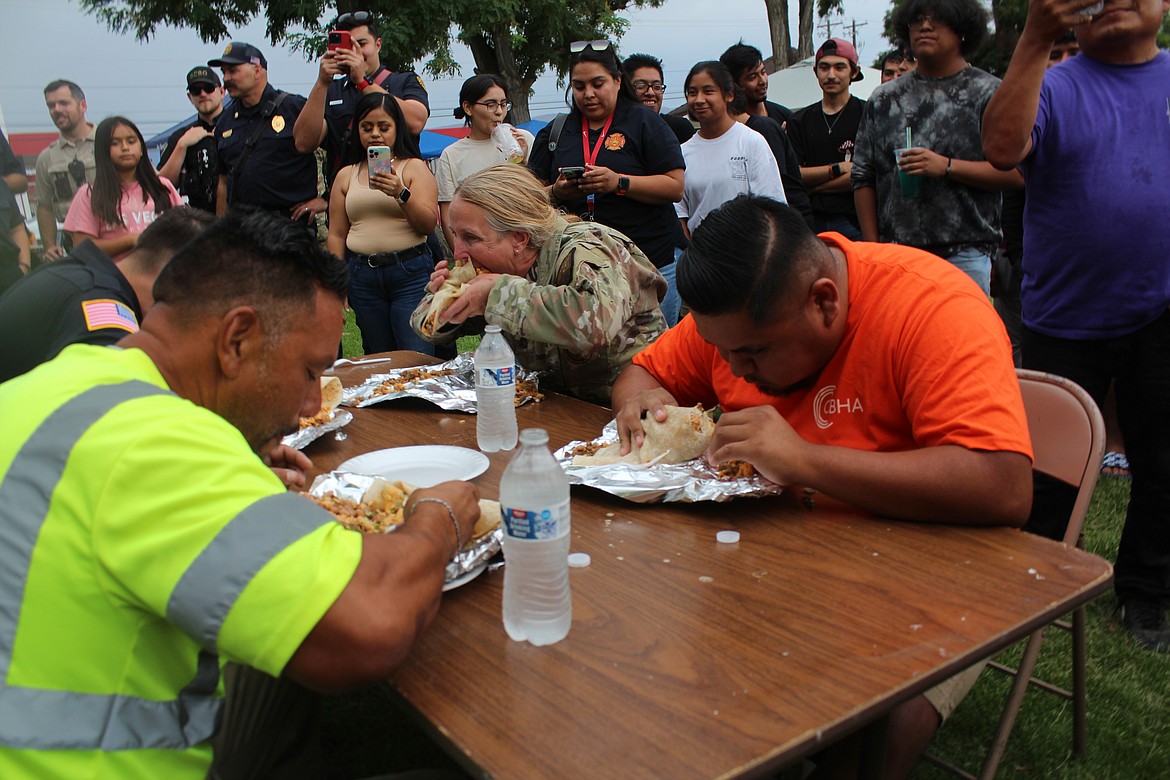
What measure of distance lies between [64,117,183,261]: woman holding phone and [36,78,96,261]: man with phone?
843 millimetres

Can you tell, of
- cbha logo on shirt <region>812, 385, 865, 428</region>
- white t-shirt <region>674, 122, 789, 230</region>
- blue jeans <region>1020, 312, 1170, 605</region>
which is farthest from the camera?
white t-shirt <region>674, 122, 789, 230</region>

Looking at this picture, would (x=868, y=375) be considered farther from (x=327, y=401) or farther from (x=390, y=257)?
(x=390, y=257)

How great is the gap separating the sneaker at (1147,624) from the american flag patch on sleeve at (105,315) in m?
3.41

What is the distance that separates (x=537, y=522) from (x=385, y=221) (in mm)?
4032

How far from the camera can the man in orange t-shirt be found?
171 centimetres

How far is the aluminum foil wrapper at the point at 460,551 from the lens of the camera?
1.59 m

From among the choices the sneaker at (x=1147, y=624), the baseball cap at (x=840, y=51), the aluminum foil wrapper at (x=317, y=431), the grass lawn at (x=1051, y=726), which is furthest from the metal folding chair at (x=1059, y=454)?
the baseball cap at (x=840, y=51)

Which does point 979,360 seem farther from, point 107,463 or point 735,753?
point 107,463

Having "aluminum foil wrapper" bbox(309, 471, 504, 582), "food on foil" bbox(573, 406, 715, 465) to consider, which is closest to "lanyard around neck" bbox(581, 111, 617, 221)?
"food on foil" bbox(573, 406, 715, 465)

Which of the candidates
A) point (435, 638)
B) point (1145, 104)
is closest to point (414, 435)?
point (435, 638)

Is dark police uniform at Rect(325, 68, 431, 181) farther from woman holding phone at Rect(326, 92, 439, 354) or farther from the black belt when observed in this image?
the black belt

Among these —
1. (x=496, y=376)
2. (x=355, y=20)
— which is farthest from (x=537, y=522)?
(x=355, y=20)

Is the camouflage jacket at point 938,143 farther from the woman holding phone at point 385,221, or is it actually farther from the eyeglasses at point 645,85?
the woman holding phone at point 385,221

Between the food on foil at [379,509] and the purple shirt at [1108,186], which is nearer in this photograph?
the food on foil at [379,509]
